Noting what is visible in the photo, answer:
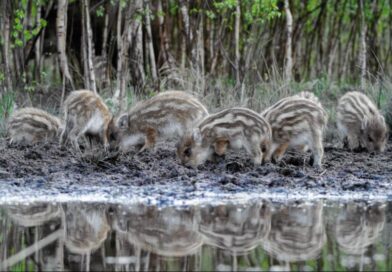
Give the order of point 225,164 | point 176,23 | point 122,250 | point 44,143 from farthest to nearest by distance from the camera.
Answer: point 176,23
point 44,143
point 225,164
point 122,250

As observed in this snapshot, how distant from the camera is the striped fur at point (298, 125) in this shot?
1102 centimetres

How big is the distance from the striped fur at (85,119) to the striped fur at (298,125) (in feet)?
8.09

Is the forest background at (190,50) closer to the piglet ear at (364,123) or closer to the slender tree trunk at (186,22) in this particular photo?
the slender tree trunk at (186,22)

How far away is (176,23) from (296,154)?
8447mm

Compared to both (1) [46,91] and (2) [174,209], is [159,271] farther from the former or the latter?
(1) [46,91]

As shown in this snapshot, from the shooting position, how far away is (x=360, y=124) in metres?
13.0

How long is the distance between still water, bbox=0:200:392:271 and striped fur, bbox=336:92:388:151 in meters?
4.11

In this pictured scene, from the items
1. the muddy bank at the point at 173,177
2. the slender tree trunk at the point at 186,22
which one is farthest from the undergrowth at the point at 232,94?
the muddy bank at the point at 173,177

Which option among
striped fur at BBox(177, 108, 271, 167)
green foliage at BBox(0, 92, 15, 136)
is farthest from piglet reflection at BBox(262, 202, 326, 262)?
green foliage at BBox(0, 92, 15, 136)

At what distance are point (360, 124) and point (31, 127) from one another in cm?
448

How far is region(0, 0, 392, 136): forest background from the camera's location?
1491 centimetres

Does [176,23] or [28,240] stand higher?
[176,23]

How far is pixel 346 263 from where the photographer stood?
5953 millimetres

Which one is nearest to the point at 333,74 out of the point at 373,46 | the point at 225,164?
the point at 373,46
